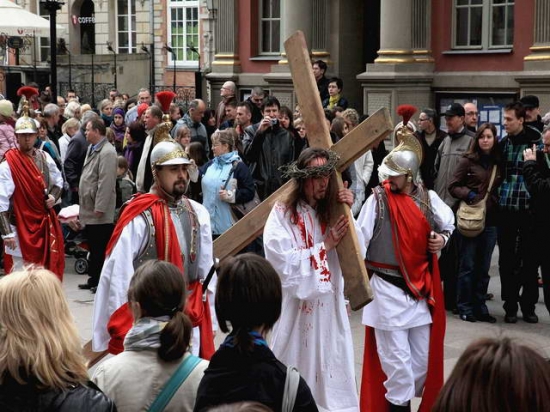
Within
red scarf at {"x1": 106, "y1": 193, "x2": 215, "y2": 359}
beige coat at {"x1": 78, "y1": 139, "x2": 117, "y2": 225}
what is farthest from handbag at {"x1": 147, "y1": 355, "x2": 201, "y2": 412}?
beige coat at {"x1": 78, "y1": 139, "x2": 117, "y2": 225}

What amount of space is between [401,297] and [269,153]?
4.36 meters

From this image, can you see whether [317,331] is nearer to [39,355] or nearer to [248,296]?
[248,296]

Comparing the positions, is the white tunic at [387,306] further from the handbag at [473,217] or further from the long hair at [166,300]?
the handbag at [473,217]

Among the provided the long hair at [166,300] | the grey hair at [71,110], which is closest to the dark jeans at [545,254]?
the long hair at [166,300]

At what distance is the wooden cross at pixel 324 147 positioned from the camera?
6414mm

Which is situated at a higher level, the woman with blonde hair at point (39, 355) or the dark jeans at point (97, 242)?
the woman with blonde hair at point (39, 355)

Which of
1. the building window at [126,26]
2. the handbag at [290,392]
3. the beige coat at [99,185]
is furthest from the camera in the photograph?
the building window at [126,26]

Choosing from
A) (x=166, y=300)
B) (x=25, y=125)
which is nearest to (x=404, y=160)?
(x=166, y=300)

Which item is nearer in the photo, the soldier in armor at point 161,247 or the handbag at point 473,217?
the soldier in armor at point 161,247

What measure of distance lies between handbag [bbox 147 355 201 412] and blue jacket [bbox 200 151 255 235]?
611 centimetres

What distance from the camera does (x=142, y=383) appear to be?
4.25 m

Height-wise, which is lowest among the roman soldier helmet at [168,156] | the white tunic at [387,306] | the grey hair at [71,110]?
the white tunic at [387,306]

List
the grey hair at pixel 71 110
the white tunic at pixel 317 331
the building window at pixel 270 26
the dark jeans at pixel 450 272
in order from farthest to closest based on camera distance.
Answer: the building window at pixel 270 26 → the grey hair at pixel 71 110 → the dark jeans at pixel 450 272 → the white tunic at pixel 317 331

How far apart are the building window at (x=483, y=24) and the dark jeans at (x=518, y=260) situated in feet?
21.8
